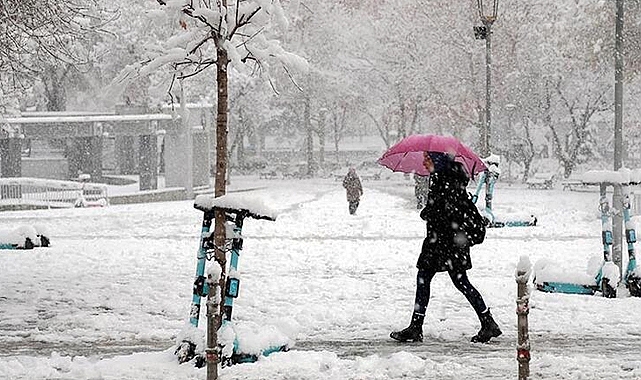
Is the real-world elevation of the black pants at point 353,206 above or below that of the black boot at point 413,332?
above

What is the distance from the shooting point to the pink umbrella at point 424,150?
33.6ft

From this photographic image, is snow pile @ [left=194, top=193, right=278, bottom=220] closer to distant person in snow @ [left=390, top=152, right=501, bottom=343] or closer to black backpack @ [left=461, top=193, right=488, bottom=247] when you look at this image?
distant person in snow @ [left=390, top=152, right=501, bottom=343]

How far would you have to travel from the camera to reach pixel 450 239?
938 cm

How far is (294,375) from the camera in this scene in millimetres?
8117

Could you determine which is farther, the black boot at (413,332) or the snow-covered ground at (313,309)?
the black boot at (413,332)

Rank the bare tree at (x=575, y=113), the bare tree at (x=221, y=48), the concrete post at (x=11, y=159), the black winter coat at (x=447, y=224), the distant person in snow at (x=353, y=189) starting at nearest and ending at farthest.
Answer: the bare tree at (x=221, y=48) < the black winter coat at (x=447, y=224) < the distant person in snow at (x=353, y=189) < the concrete post at (x=11, y=159) < the bare tree at (x=575, y=113)

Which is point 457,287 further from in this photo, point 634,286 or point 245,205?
point 634,286

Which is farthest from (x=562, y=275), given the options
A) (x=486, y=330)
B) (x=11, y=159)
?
(x=11, y=159)

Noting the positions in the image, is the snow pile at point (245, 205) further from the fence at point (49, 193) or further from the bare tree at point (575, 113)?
the bare tree at point (575, 113)

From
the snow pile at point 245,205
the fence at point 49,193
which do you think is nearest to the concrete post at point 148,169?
the fence at point 49,193

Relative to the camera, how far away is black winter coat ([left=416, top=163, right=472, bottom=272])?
30.7 ft

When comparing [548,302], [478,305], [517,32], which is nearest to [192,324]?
[478,305]

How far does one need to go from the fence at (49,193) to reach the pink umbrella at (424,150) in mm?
24781

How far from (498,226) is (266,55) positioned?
44.0 feet
